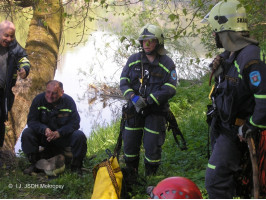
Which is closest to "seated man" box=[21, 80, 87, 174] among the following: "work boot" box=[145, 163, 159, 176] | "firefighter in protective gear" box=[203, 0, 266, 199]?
"work boot" box=[145, 163, 159, 176]

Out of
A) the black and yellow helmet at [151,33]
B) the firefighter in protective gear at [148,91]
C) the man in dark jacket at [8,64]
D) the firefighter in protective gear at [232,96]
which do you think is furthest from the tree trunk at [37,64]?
the firefighter in protective gear at [232,96]

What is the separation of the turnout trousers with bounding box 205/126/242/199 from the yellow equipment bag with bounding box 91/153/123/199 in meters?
1.09

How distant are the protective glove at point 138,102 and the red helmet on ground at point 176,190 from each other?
196 centimetres

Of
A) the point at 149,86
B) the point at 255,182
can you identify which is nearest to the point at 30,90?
the point at 149,86

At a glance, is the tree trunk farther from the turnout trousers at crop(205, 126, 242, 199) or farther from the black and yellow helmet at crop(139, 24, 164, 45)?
the turnout trousers at crop(205, 126, 242, 199)

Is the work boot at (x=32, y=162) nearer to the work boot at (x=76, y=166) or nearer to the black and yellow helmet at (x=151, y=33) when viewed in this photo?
the work boot at (x=76, y=166)

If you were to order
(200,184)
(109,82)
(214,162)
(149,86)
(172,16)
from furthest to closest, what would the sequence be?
1. (109,82)
2. (149,86)
3. (200,184)
4. (172,16)
5. (214,162)

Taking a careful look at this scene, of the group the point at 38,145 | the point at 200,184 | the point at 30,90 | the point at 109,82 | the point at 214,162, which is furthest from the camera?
the point at 109,82

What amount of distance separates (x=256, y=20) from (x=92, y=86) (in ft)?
25.4

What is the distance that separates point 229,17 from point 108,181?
2006 millimetres

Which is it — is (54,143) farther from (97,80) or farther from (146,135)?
(97,80)

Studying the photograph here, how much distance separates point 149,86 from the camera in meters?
4.61

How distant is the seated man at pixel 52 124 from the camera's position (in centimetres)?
525

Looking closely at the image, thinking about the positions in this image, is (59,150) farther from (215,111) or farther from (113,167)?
(215,111)
